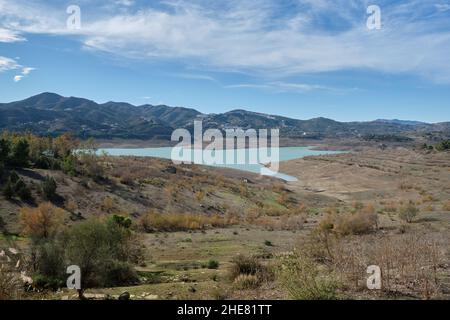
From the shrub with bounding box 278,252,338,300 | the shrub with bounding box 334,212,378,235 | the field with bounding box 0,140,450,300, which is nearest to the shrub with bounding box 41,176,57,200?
the field with bounding box 0,140,450,300

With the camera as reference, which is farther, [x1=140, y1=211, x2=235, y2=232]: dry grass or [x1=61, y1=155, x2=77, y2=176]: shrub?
[x1=61, y1=155, x2=77, y2=176]: shrub

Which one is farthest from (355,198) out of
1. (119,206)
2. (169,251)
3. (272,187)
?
(169,251)

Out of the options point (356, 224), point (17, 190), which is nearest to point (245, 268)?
point (356, 224)

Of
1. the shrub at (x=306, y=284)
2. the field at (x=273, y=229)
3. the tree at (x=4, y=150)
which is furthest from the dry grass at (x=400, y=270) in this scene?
the tree at (x=4, y=150)

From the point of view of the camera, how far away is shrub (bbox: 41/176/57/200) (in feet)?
121

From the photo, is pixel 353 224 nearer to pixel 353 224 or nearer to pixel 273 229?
pixel 353 224

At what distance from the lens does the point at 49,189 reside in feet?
122

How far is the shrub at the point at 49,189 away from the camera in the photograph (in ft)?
121

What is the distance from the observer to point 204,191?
5384cm

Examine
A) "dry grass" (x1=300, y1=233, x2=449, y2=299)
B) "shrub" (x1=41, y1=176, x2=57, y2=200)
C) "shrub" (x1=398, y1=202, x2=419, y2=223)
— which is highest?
"dry grass" (x1=300, y1=233, x2=449, y2=299)

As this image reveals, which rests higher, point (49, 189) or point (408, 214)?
point (49, 189)

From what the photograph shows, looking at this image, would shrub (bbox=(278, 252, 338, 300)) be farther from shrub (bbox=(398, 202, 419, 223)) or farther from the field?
shrub (bbox=(398, 202, 419, 223))
